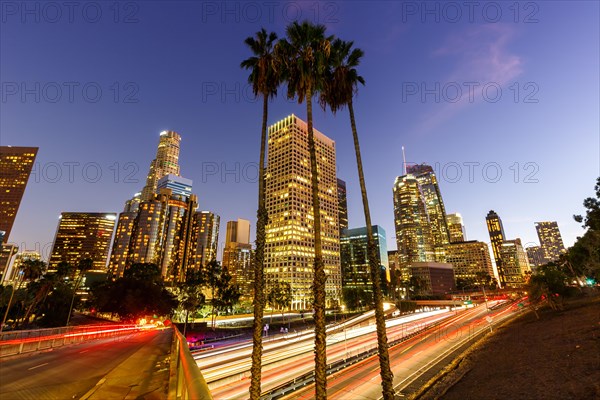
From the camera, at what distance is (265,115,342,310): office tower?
555 ft

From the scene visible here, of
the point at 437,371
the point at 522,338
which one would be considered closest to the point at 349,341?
the point at 437,371

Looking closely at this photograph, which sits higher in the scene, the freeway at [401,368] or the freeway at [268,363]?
the freeway at [268,363]

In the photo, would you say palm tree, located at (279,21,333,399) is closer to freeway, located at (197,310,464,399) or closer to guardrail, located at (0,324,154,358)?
freeway, located at (197,310,464,399)

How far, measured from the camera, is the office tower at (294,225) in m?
169

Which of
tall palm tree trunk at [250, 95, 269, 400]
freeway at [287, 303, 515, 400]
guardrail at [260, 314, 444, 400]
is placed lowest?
freeway at [287, 303, 515, 400]

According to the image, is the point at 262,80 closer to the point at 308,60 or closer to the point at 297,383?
the point at 308,60

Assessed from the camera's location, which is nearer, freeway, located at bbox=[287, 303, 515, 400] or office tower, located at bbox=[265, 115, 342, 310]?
freeway, located at bbox=[287, 303, 515, 400]

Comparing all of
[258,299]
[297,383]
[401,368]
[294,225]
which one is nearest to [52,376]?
[258,299]

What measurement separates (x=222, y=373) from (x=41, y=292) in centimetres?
6812

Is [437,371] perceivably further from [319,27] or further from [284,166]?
[284,166]

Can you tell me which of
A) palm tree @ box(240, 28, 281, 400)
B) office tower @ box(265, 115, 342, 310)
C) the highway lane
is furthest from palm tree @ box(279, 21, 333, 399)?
office tower @ box(265, 115, 342, 310)

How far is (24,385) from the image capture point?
11.7m

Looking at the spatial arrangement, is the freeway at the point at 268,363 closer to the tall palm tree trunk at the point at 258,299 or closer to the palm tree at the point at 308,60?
the tall palm tree trunk at the point at 258,299

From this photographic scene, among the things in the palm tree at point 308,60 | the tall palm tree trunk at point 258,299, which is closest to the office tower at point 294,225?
the tall palm tree trunk at point 258,299
